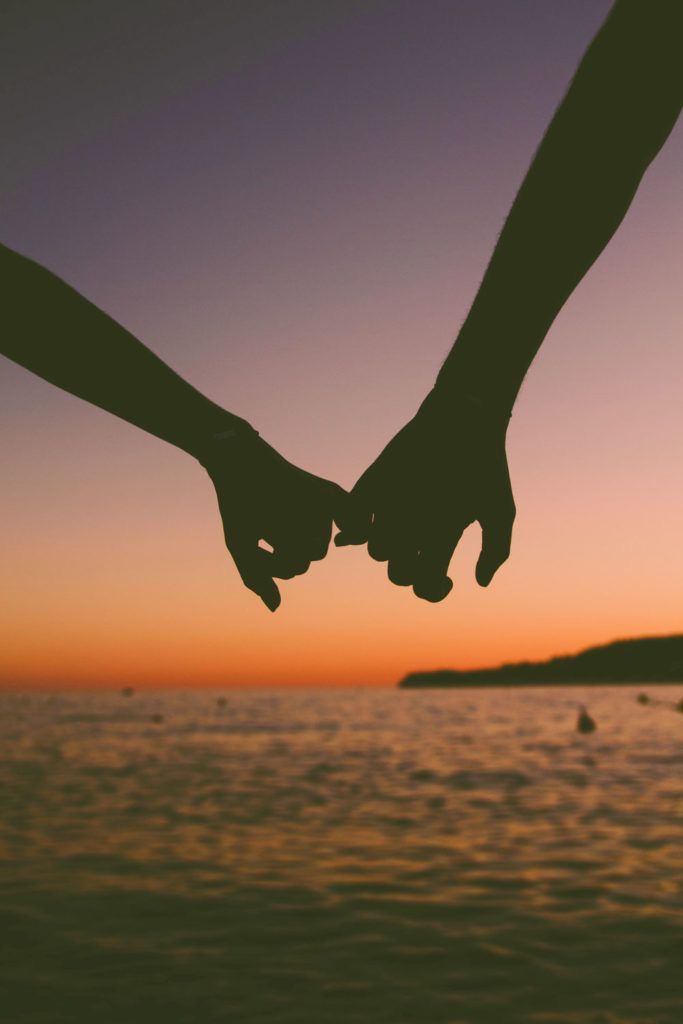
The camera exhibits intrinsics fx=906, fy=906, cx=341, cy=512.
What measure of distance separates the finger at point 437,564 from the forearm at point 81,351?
84 cm

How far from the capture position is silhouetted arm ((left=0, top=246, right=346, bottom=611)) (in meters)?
2.56

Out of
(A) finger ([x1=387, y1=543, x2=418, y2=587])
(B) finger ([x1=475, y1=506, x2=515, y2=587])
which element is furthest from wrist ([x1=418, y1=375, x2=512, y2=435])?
(A) finger ([x1=387, y1=543, x2=418, y2=587])

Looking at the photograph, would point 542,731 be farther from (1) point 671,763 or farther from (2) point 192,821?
(2) point 192,821

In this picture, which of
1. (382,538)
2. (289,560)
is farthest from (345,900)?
(382,538)

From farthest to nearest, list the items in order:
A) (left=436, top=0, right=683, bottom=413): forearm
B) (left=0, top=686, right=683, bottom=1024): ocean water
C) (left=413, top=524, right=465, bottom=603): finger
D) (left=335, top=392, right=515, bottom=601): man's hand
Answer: (left=0, top=686, right=683, bottom=1024): ocean water → (left=413, top=524, right=465, bottom=603): finger → (left=335, top=392, right=515, bottom=601): man's hand → (left=436, top=0, right=683, bottom=413): forearm

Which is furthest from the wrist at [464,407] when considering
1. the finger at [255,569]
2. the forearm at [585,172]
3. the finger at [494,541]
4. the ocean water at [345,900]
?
the ocean water at [345,900]

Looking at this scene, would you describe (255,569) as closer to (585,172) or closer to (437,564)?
(437,564)

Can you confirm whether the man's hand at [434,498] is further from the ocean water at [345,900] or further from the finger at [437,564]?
the ocean water at [345,900]

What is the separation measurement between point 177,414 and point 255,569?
0.55 m

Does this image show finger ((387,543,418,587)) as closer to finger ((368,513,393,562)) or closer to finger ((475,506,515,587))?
finger ((368,513,393,562))

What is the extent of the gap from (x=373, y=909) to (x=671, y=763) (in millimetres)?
21273

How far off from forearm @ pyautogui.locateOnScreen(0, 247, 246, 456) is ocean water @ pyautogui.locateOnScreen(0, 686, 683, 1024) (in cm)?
751

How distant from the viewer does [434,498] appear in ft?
9.03

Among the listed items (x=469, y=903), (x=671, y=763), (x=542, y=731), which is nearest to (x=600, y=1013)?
(x=469, y=903)
